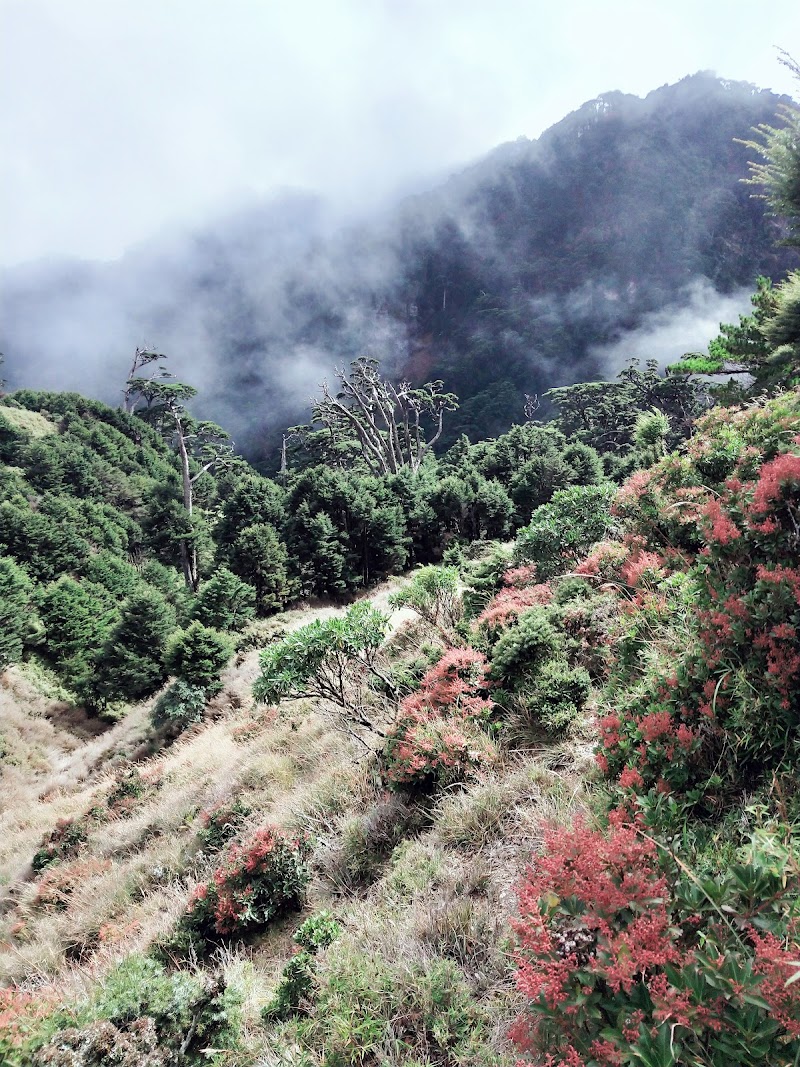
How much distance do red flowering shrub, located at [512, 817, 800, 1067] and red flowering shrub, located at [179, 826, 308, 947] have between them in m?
3.31

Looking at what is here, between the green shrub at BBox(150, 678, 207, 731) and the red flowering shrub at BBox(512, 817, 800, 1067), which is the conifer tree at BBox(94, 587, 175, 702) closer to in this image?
the green shrub at BBox(150, 678, 207, 731)

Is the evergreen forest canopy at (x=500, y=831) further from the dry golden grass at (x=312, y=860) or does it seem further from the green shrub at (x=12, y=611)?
the green shrub at (x=12, y=611)

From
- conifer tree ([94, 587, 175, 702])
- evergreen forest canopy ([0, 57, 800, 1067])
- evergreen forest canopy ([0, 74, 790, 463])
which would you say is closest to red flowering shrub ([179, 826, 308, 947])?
evergreen forest canopy ([0, 57, 800, 1067])

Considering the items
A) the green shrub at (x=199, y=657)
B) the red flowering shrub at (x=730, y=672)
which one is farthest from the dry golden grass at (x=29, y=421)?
the red flowering shrub at (x=730, y=672)

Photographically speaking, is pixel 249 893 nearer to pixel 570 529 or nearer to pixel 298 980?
pixel 298 980

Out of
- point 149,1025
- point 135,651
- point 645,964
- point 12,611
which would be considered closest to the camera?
point 645,964

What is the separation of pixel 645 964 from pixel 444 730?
3.17 metres

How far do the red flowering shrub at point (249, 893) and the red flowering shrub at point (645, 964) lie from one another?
10.8 feet

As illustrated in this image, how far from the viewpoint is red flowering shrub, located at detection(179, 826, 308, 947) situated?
4.67 meters

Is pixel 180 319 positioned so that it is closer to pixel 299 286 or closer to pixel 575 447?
pixel 299 286

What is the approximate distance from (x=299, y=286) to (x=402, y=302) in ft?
75.7

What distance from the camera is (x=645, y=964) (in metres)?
1.71

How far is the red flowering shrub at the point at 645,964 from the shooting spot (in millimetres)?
1542

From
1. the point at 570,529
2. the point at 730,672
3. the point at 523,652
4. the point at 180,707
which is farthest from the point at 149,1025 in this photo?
the point at 180,707
